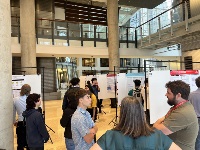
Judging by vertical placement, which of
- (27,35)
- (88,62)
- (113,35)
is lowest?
(88,62)

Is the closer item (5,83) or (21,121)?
(5,83)

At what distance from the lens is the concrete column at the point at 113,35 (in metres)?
11.1

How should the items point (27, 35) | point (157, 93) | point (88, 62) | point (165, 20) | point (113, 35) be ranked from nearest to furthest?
point (157, 93) < point (27, 35) < point (165, 20) < point (113, 35) < point (88, 62)

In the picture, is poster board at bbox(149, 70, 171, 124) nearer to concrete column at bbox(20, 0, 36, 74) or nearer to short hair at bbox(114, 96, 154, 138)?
short hair at bbox(114, 96, 154, 138)

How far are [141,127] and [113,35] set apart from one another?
1007 centimetres

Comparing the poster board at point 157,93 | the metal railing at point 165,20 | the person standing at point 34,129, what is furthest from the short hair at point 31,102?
the metal railing at point 165,20

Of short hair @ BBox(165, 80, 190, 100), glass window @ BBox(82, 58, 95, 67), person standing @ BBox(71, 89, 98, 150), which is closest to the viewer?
short hair @ BBox(165, 80, 190, 100)

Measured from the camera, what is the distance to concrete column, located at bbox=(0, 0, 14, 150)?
A: 93.0 inches

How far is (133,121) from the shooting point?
130 cm

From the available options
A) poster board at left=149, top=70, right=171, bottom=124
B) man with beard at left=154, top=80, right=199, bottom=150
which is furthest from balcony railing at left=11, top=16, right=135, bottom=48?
man with beard at left=154, top=80, right=199, bottom=150

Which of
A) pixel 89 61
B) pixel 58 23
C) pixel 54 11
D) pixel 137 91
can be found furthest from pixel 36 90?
pixel 89 61

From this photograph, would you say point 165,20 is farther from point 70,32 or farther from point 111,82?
point 70,32

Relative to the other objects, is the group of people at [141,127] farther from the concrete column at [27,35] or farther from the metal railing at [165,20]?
the concrete column at [27,35]

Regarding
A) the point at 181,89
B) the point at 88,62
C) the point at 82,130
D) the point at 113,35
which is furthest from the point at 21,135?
the point at 88,62
